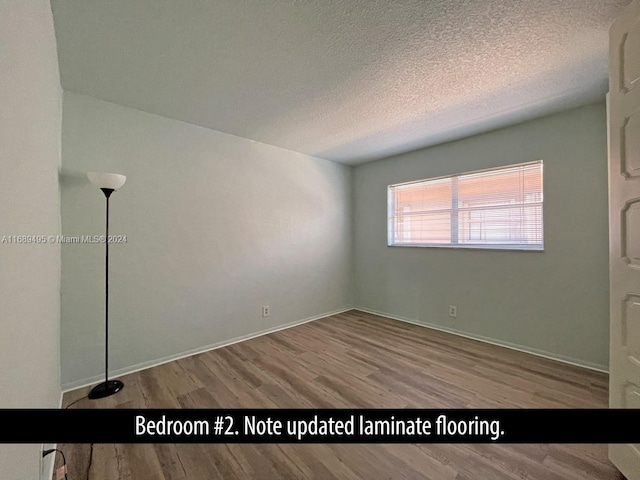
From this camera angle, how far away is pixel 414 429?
1.56 m

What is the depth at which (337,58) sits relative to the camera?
168 cm

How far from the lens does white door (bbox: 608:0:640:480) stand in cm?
113

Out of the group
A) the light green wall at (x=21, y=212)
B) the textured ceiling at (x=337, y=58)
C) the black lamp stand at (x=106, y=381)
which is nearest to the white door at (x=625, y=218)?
the textured ceiling at (x=337, y=58)

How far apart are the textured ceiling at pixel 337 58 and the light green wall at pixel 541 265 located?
0.29m

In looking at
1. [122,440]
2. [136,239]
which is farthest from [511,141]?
[122,440]

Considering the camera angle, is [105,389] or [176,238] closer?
[105,389]

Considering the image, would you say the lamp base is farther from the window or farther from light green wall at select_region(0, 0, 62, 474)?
the window

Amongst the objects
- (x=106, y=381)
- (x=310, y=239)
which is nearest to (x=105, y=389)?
(x=106, y=381)

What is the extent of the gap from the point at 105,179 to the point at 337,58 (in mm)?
1872

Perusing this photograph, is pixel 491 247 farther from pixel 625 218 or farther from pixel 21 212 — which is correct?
pixel 21 212

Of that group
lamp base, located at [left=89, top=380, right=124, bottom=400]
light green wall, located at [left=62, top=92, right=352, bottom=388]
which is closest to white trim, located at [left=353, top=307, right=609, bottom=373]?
light green wall, located at [left=62, top=92, right=352, bottom=388]

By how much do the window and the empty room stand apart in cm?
3

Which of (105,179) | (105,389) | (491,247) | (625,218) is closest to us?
(625,218)

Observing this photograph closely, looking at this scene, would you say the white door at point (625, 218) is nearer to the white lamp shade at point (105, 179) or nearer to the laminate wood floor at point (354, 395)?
the laminate wood floor at point (354, 395)
